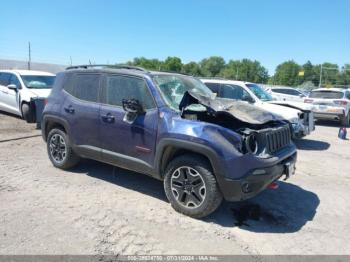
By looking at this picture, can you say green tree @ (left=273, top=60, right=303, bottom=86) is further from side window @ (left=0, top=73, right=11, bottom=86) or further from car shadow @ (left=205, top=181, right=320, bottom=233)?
car shadow @ (left=205, top=181, right=320, bottom=233)

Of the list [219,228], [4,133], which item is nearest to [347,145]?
[219,228]

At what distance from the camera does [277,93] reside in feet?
67.0

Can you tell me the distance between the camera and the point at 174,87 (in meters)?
5.07

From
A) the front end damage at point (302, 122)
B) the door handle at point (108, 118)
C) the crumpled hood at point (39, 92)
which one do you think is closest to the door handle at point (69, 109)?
the door handle at point (108, 118)

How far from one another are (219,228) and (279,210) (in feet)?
3.67

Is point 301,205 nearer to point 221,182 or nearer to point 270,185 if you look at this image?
point 270,185

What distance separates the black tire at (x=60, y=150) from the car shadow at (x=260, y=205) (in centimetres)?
22

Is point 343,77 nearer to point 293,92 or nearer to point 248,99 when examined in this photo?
point 293,92

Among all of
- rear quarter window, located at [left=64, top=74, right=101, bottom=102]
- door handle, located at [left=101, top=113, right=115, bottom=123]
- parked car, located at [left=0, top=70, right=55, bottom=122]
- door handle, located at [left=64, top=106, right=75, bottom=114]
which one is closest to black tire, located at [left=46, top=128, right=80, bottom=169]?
door handle, located at [left=64, top=106, right=75, bottom=114]

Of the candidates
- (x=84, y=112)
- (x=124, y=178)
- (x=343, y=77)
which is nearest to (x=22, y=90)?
(x=84, y=112)

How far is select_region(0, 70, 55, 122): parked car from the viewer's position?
1071 centimetres

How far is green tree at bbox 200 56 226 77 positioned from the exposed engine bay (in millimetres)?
131139

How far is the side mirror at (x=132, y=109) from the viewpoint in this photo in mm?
4629

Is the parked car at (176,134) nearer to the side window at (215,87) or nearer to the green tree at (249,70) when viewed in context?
the side window at (215,87)
